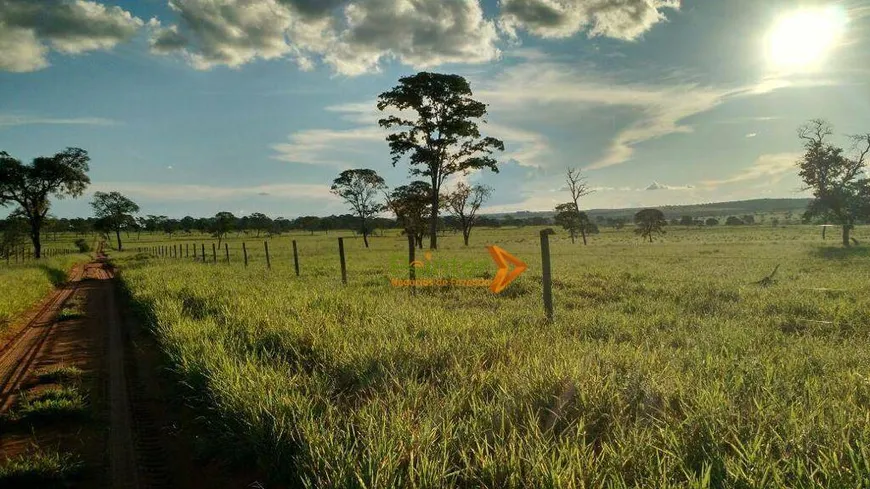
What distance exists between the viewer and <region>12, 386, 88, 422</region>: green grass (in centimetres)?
500

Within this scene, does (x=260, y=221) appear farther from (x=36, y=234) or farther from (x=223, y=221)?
(x=36, y=234)

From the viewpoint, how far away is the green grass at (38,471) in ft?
12.1

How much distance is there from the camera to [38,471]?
379cm

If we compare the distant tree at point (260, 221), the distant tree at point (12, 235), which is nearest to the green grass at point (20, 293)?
the distant tree at point (12, 235)

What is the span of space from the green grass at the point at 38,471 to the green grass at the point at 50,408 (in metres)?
1.09

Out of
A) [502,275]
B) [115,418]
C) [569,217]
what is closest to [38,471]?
[115,418]

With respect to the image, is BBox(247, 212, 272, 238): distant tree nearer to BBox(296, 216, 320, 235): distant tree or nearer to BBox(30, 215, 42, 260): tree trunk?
BBox(296, 216, 320, 235): distant tree

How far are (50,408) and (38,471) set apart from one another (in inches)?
65.3

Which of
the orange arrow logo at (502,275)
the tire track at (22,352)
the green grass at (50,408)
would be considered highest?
the orange arrow logo at (502,275)

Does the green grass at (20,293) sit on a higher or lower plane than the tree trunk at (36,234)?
lower

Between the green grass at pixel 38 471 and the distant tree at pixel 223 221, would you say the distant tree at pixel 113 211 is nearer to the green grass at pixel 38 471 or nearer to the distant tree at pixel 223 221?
the distant tree at pixel 223 221

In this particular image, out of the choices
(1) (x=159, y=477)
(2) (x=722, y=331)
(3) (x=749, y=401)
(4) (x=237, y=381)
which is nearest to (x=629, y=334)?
(2) (x=722, y=331)

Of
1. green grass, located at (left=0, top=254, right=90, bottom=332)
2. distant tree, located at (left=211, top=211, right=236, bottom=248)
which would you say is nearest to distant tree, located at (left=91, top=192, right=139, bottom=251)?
distant tree, located at (left=211, top=211, right=236, bottom=248)

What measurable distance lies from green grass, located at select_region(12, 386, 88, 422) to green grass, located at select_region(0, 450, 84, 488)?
1.09 meters
